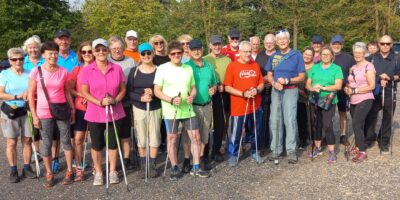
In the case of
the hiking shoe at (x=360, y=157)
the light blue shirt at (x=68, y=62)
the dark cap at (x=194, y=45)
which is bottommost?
the hiking shoe at (x=360, y=157)

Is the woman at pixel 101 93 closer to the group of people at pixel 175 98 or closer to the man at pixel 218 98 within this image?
the group of people at pixel 175 98

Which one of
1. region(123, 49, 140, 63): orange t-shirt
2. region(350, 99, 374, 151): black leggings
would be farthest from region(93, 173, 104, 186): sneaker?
region(350, 99, 374, 151): black leggings

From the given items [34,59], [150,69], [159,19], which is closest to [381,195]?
[150,69]

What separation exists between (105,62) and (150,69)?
723 millimetres

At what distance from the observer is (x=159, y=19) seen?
94.8 feet

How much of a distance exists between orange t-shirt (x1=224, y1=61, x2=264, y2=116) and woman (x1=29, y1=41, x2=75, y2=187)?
255 centimetres

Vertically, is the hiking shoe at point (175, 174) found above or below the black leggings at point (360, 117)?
below

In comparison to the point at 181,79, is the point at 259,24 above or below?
above

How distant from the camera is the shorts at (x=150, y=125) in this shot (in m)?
6.16

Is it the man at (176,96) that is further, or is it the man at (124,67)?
the man at (124,67)

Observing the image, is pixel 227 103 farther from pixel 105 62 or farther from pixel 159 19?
pixel 159 19

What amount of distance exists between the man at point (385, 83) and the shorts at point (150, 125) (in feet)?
13.2

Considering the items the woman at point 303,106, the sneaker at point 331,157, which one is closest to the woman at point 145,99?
the woman at point 303,106

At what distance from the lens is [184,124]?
247 inches
